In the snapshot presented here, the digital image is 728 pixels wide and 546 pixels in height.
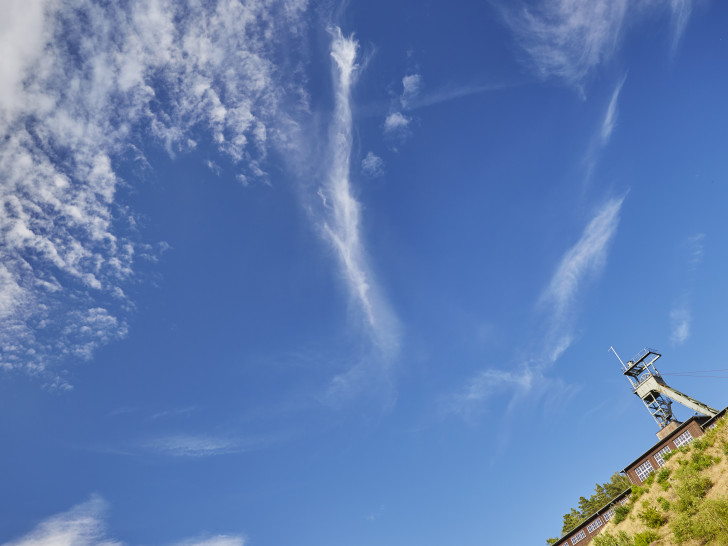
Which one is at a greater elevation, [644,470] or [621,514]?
[644,470]

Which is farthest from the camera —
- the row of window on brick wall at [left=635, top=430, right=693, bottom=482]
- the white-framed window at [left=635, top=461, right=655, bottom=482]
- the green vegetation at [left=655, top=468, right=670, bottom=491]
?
the white-framed window at [left=635, top=461, right=655, bottom=482]

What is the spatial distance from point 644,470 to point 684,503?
1412 cm

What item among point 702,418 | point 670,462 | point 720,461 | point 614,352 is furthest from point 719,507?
point 614,352

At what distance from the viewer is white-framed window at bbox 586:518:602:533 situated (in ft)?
174

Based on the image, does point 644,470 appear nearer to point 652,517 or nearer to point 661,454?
point 661,454

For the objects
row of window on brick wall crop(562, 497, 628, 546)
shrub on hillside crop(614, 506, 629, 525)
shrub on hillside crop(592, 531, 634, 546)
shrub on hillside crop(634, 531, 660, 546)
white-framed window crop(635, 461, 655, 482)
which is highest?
white-framed window crop(635, 461, 655, 482)

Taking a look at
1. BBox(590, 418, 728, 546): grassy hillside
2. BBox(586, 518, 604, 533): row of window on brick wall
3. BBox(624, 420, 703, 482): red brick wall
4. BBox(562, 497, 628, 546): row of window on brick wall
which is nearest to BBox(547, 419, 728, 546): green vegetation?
BBox(590, 418, 728, 546): grassy hillside

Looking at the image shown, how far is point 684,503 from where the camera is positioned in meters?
36.1

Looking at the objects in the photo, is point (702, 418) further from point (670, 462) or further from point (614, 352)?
point (614, 352)

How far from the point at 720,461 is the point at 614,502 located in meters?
19.8

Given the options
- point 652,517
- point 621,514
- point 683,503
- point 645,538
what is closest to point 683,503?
point 683,503

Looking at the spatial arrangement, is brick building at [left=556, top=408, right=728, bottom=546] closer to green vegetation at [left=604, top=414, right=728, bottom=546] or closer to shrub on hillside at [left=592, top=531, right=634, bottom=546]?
green vegetation at [left=604, top=414, right=728, bottom=546]

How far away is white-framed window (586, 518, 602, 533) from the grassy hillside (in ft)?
22.2

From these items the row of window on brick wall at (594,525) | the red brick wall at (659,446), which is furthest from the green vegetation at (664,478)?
the row of window on brick wall at (594,525)
